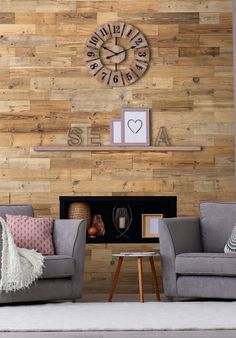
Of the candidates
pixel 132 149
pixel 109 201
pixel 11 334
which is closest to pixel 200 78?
pixel 132 149

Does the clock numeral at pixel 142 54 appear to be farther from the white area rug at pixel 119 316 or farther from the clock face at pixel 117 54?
the white area rug at pixel 119 316

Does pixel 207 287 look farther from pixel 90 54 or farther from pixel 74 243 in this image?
pixel 90 54

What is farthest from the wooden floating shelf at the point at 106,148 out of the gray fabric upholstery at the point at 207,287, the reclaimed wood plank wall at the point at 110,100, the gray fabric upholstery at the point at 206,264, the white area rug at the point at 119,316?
the white area rug at the point at 119,316

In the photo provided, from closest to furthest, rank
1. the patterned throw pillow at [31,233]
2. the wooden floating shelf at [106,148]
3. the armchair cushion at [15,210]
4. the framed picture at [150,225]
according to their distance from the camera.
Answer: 1. the patterned throw pillow at [31,233]
2. the armchair cushion at [15,210]
3. the wooden floating shelf at [106,148]
4. the framed picture at [150,225]

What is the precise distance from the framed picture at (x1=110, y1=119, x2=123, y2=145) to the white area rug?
7.06ft

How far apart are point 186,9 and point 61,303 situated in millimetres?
3352

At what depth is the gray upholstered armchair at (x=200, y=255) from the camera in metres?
6.36

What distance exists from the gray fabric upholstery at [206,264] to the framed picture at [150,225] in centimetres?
150

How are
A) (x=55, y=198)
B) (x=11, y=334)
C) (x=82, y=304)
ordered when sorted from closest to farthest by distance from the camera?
(x=11, y=334) → (x=82, y=304) → (x=55, y=198)

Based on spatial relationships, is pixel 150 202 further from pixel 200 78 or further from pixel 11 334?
pixel 11 334

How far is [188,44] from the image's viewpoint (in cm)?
809

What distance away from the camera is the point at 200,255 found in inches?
255

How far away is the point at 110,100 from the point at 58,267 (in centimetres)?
226

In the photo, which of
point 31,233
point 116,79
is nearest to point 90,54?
point 116,79
